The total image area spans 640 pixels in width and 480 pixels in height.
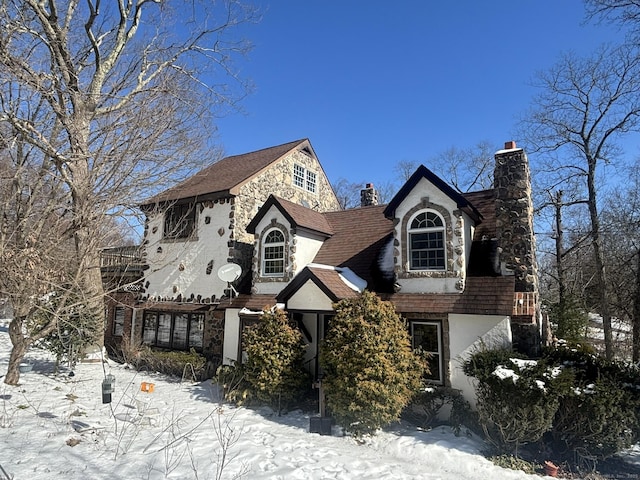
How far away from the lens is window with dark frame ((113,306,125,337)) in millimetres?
17203

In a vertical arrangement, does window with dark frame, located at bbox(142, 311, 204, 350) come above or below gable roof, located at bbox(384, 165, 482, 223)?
below

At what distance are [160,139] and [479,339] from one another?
33.3 feet

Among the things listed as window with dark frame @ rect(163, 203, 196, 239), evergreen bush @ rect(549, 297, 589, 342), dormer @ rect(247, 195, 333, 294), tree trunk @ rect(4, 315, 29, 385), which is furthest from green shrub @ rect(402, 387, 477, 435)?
window with dark frame @ rect(163, 203, 196, 239)

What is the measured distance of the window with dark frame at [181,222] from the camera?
1572 cm

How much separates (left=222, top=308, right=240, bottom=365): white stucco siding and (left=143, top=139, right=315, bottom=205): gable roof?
15.4ft

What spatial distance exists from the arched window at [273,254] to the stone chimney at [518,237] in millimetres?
6894

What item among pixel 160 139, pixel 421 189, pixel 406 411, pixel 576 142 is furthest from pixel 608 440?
pixel 576 142

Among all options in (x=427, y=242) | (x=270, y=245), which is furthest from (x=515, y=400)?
(x=270, y=245)

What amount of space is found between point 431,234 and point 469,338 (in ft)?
9.90

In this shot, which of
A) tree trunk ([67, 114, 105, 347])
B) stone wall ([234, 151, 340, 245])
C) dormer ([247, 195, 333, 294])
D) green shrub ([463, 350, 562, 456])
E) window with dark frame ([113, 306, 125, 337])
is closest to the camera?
green shrub ([463, 350, 562, 456])

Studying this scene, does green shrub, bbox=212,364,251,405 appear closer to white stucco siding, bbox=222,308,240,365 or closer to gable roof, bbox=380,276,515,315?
white stucco siding, bbox=222,308,240,365

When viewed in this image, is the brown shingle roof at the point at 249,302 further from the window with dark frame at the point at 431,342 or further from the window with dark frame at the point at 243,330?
the window with dark frame at the point at 431,342

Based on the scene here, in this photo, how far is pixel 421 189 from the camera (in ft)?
35.7

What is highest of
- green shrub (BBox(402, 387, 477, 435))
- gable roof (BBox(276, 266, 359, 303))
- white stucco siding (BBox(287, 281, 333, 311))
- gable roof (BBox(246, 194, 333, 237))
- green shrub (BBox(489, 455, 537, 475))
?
gable roof (BBox(246, 194, 333, 237))
